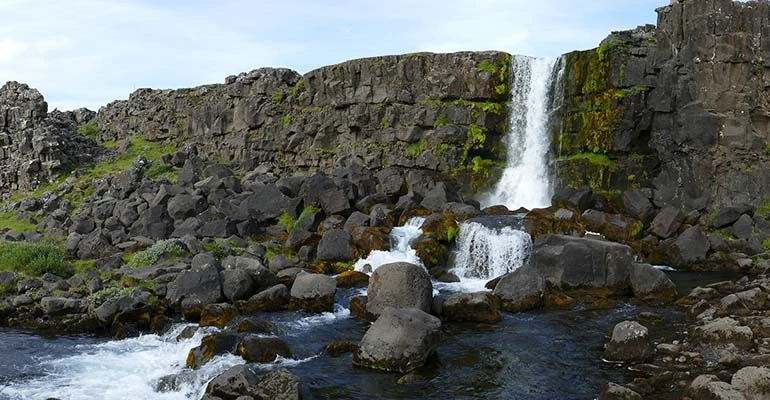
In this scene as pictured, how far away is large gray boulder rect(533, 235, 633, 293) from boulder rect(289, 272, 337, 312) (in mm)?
7968

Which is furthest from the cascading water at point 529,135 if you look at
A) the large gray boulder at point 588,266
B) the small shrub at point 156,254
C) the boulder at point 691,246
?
the small shrub at point 156,254

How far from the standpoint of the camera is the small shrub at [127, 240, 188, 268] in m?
28.8

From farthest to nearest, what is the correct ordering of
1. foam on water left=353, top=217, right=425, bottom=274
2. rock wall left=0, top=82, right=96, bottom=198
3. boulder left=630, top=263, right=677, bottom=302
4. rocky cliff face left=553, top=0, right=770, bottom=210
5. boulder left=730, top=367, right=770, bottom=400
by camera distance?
rock wall left=0, top=82, right=96, bottom=198, rocky cliff face left=553, top=0, right=770, bottom=210, foam on water left=353, top=217, right=425, bottom=274, boulder left=630, top=263, right=677, bottom=302, boulder left=730, top=367, right=770, bottom=400

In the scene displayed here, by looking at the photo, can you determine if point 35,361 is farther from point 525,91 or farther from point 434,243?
point 525,91

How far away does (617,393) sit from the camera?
14.3 meters

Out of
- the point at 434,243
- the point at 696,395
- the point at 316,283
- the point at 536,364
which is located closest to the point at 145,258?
the point at 316,283

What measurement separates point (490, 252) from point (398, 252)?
415 cm

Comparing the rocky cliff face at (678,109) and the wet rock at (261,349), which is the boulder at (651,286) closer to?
the rocky cliff face at (678,109)

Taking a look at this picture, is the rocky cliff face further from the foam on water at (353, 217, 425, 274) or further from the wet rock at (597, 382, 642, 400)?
the wet rock at (597, 382, 642, 400)

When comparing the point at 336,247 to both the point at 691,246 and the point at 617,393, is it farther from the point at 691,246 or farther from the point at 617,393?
the point at 617,393

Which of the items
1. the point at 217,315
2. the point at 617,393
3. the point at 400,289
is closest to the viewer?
the point at 617,393

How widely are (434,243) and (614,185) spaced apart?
1386cm

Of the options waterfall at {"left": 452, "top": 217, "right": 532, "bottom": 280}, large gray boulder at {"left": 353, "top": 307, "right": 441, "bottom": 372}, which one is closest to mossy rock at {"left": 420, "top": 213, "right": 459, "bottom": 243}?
waterfall at {"left": 452, "top": 217, "right": 532, "bottom": 280}

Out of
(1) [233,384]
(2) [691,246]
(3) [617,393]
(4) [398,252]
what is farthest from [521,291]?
(2) [691,246]
